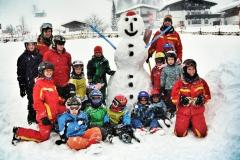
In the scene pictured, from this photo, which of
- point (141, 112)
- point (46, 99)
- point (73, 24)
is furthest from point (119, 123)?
point (73, 24)

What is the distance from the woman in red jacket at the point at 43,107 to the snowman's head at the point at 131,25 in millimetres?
1357

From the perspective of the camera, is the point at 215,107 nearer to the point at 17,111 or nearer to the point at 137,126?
the point at 137,126

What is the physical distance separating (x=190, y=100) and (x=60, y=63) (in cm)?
210

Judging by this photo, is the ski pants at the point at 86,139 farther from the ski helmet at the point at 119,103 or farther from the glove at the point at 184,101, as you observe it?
the glove at the point at 184,101

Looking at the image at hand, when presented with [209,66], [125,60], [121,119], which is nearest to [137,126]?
[121,119]

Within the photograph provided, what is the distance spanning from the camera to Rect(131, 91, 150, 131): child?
16.7ft

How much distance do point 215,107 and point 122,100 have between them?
1.32 metres

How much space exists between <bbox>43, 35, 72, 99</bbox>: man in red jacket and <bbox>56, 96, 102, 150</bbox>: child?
75 cm

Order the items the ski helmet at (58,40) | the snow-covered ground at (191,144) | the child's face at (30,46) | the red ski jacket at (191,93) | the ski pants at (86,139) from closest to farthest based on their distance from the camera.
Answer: the snow-covered ground at (191,144), the ski pants at (86,139), the red ski jacket at (191,93), the ski helmet at (58,40), the child's face at (30,46)

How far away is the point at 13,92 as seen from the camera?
8531mm

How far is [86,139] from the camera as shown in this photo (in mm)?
4441

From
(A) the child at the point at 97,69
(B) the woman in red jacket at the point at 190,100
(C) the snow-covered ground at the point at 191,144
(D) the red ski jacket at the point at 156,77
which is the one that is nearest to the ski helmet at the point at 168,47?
(D) the red ski jacket at the point at 156,77

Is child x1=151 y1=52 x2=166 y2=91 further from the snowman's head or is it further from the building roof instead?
the building roof

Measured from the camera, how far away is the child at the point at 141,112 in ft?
16.7
